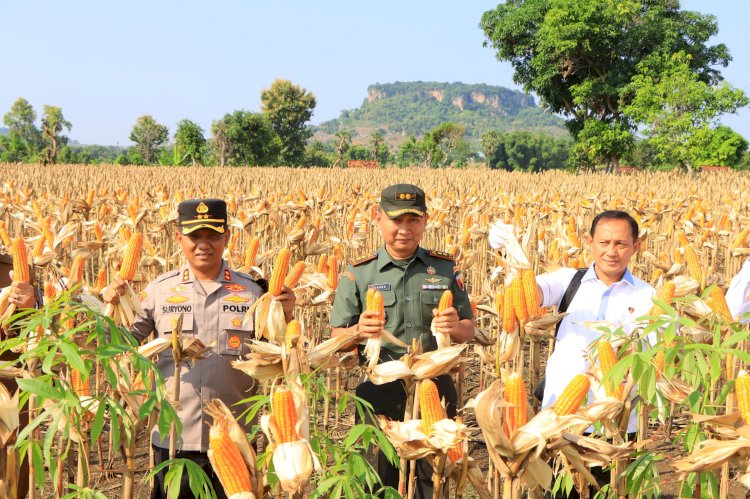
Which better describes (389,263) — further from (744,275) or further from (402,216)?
(744,275)

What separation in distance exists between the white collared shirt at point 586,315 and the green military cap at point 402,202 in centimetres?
77

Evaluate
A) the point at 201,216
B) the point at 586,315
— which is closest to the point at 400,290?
→ the point at 586,315

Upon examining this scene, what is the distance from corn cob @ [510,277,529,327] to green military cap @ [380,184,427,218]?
0.59 m

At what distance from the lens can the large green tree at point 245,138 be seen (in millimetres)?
63000

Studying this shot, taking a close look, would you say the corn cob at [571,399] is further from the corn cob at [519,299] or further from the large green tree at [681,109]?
the large green tree at [681,109]

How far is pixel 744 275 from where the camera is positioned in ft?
11.6

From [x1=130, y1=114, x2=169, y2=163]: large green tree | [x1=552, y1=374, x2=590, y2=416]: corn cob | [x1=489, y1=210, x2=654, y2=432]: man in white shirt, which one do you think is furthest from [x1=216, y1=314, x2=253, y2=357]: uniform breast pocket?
[x1=130, y1=114, x2=169, y2=163]: large green tree

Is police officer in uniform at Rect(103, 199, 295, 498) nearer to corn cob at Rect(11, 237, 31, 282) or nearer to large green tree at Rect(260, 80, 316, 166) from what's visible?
corn cob at Rect(11, 237, 31, 282)

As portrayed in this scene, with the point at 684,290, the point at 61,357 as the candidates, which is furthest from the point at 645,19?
the point at 61,357

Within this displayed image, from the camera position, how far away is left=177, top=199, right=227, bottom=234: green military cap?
11.0ft

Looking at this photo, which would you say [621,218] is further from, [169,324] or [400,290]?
[169,324]

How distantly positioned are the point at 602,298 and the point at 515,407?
148 cm

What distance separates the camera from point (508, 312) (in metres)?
3.29

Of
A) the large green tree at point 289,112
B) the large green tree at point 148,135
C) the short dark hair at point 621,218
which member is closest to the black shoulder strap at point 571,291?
the short dark hair at point 621,218
